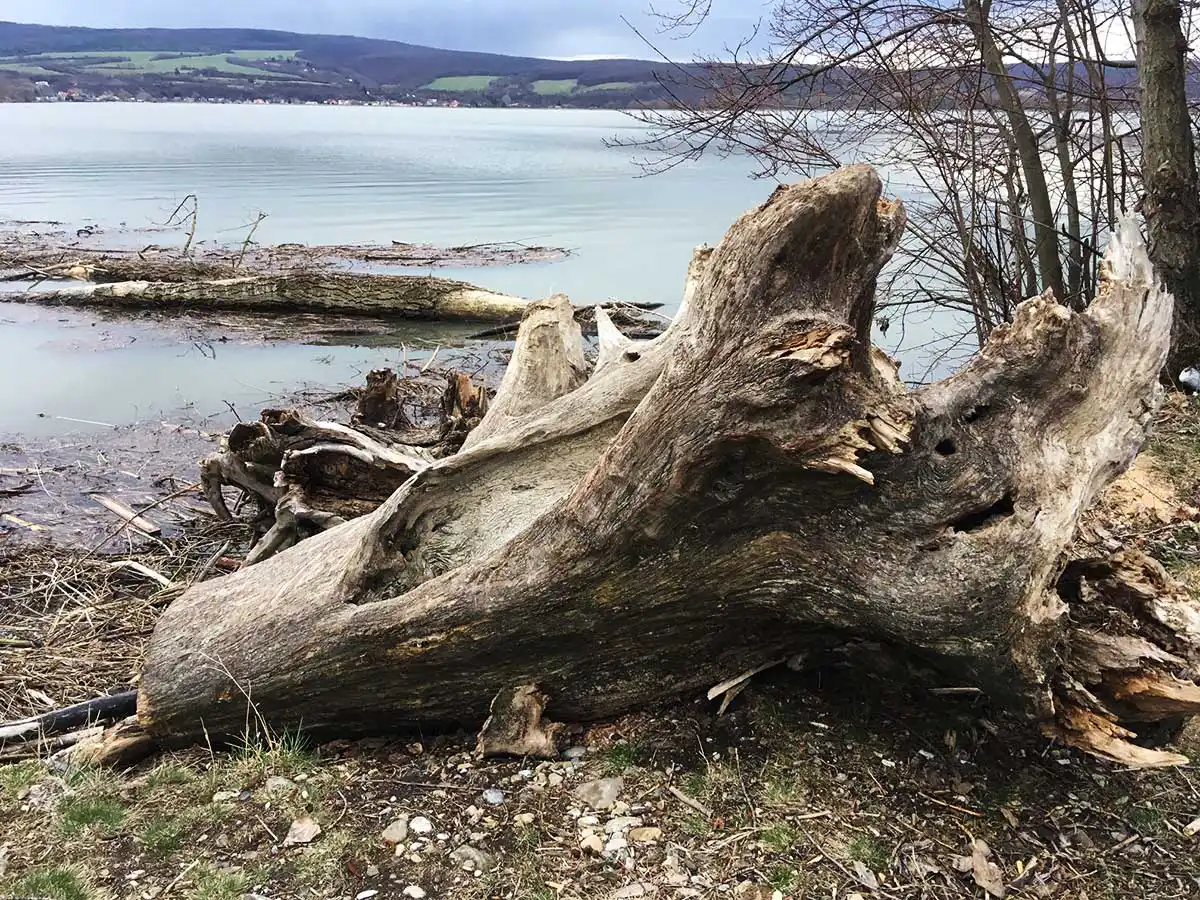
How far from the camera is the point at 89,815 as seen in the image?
3486mm

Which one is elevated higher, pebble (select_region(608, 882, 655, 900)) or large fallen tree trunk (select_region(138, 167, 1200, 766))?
large fallen tree trunk (select_region(138, 167, 1200, 766))

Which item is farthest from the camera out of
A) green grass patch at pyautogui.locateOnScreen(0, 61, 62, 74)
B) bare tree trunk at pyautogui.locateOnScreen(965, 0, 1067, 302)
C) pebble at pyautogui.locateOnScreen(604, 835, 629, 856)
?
green grass patch at pyautogui.locateOnScreen(0, 61, 62, 74)

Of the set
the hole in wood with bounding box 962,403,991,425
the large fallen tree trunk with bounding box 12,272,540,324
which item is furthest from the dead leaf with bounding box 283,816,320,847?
the large fallen tree trunk with bounding box 12,272,540,324

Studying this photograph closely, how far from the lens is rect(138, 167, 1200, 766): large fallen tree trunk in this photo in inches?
120

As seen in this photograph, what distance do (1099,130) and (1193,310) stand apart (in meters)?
A: 3.25

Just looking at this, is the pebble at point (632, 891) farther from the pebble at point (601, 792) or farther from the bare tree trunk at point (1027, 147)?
the bare tree trunk at point (1027, 147)

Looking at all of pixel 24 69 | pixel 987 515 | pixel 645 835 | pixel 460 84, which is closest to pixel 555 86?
pixel 460 84

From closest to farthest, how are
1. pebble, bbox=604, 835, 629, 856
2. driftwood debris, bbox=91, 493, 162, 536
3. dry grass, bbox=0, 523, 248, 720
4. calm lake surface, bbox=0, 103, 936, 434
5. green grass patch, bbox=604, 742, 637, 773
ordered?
pebble, bbox=604, 835, 629, 856 → green grass patch, bbox=604, 742, 637, 773 → dry grass, bbox=0, 523, 248, 720 → driftwood debris, bbox=91, 493, 162, 536 → calm lake surface, bbox=0, 103, 936, 434

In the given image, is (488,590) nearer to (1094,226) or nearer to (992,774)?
(992,774)

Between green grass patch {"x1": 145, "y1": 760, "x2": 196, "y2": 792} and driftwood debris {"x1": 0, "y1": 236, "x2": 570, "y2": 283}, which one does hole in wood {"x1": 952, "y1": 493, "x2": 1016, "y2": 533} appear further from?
driftwood debris {"x1": 0, "y1": 236, "x2": 570, "y2": 283}

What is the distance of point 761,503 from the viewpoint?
3.30m

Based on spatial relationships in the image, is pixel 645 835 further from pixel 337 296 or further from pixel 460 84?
pixel 460 84

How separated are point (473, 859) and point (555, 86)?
113316 mm

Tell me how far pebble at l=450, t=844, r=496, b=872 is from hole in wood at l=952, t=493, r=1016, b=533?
6.12 feet
